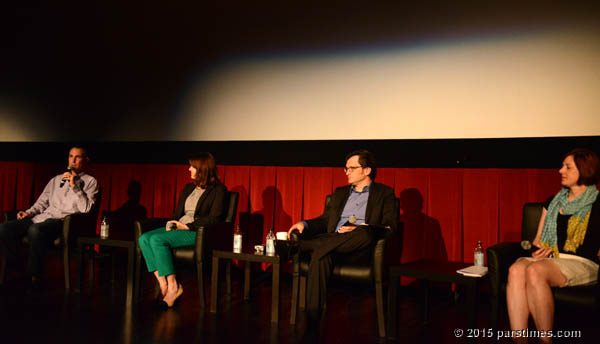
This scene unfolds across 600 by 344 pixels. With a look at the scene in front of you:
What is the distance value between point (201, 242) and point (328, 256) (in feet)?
3.24

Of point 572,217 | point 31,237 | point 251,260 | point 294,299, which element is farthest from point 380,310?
point 31,237

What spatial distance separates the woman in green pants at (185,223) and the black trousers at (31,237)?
977 mm

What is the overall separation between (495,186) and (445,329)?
4.17 feet

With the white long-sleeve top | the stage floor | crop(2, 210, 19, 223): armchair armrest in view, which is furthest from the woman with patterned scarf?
crop(2, 210, 19, 223): armchair armrest

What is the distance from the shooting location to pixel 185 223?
13.1 ft

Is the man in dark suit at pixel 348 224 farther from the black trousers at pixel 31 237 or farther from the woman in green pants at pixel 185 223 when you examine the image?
the black trousers at pixel 31 237

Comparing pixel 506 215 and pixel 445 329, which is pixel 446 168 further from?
pixel 445 329

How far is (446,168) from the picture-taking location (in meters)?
4.08

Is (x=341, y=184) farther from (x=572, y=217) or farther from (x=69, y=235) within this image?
(x=69, y=235)

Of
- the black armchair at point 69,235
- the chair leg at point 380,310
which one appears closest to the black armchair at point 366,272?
the chair leg at point 380,310

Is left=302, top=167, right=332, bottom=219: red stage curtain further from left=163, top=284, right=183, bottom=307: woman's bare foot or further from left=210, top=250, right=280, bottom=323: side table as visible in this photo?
left=163, top=284, right=183, bottom=307: woman's bare foot

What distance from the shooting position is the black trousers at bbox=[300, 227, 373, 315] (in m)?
3.08

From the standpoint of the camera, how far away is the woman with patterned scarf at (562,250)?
8.39 ft

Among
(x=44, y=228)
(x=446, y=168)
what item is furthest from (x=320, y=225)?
(x=44, y=228)
